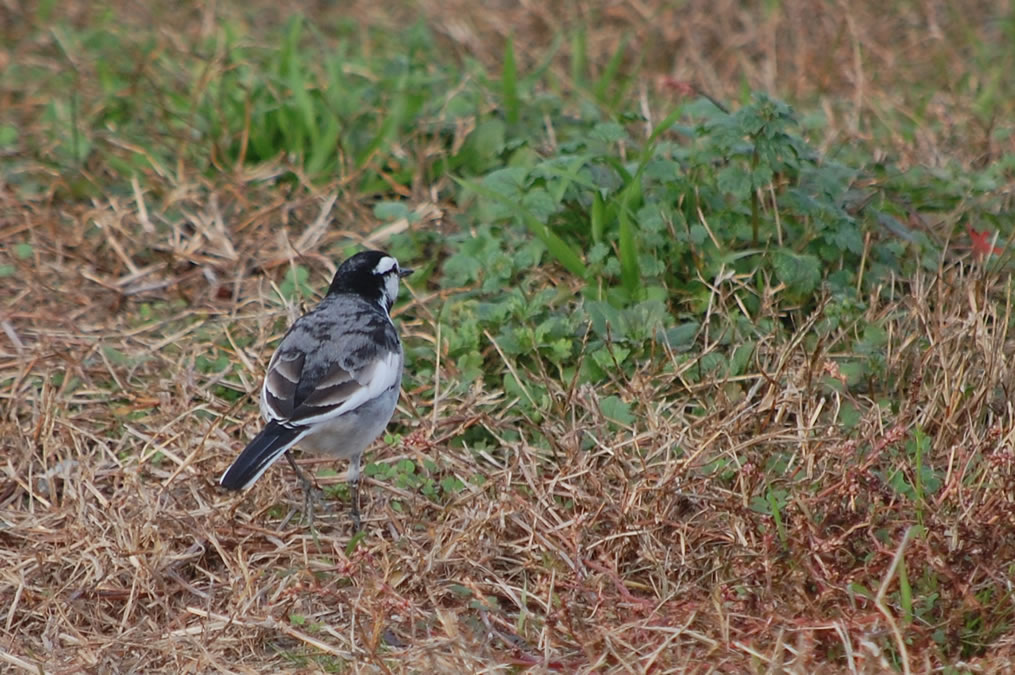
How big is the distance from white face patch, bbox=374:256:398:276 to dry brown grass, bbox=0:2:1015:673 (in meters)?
0.42

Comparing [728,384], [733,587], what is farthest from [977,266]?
[733,587]

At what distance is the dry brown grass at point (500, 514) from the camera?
4520 mm

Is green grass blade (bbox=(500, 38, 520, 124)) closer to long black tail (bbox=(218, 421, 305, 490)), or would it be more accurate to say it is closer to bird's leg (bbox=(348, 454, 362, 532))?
bird's leg (bbox=(348, 454, 362, 532))

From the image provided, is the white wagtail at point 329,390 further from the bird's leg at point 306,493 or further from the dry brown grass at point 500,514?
the dry brown grass at point 500,514

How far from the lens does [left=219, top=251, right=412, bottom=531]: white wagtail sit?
521 centimetres

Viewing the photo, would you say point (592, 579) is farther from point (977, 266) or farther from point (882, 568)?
point (977, 266)

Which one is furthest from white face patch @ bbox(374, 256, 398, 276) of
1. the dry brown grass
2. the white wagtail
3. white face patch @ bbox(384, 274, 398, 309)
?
the dry brown grass

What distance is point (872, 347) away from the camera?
5.96m

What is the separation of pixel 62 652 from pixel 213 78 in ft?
15.0

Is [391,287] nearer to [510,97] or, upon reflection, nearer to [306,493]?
[306,493]

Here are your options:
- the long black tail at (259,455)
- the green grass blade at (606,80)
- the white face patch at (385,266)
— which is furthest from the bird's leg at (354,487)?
the green grass blade at (606,80)

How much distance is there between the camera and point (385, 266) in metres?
6.41

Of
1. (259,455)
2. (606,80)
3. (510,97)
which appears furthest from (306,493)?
(606,80)

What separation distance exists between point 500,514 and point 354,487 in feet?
2.45
